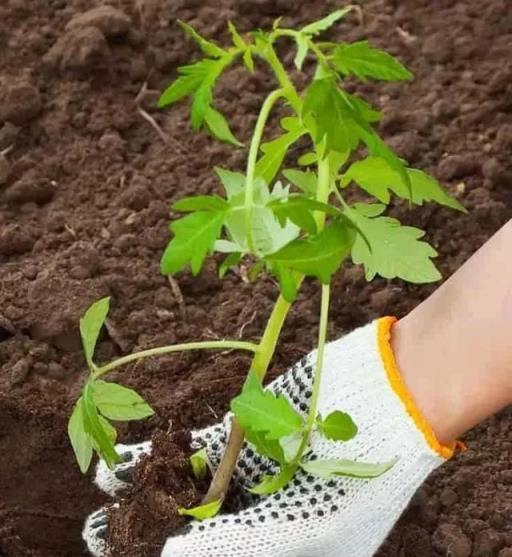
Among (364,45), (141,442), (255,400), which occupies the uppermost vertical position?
(364,45)

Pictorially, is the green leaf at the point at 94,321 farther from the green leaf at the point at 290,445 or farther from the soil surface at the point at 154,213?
the soil surface at the point at 154,213

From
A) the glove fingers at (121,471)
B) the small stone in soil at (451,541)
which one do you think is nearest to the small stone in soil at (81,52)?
the glove fingers at (121,471)

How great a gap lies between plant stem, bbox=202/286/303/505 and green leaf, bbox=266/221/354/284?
0.46 feet

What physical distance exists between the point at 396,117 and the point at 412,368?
2.23 feet

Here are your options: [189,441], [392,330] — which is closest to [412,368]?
[392,330]

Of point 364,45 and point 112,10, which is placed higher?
point 364,45

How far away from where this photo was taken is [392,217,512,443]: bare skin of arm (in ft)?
3.86

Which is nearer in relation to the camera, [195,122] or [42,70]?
[195,122]

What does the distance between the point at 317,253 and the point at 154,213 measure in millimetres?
849

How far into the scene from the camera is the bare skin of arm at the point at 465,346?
3.86 feet

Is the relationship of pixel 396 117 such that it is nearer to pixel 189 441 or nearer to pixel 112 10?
pixel 112 10

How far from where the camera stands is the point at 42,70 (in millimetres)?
1898

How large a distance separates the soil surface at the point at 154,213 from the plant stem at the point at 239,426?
27cm

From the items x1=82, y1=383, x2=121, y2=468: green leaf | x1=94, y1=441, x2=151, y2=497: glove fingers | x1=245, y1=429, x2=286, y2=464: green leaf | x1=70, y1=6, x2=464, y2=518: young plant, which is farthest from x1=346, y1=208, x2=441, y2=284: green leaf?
x1=94, y1=441, x2=151, y2=497: glove fingers
